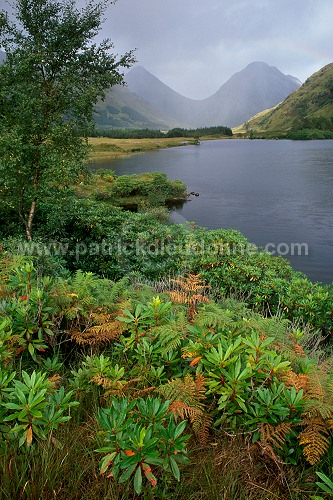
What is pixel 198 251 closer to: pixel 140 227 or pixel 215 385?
pixel 140 227

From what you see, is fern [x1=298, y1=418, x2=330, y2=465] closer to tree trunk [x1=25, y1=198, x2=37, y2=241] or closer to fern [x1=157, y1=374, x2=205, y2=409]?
fern [x1=157, y1=374, x2=205, y2=409]

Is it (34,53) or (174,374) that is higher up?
(34,53)

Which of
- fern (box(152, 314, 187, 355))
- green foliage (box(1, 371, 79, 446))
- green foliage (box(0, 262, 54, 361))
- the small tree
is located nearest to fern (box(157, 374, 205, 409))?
fern (box(152, 314, 187, 355))

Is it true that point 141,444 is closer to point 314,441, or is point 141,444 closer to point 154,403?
point 154,403

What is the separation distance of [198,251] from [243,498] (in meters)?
7.93

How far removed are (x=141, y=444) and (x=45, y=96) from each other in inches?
449

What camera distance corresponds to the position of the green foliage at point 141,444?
5.76 ft

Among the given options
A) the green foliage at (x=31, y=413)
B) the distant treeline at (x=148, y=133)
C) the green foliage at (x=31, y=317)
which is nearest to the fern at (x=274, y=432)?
the green foliage at (x=31, y=413)

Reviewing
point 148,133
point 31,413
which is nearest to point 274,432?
point 31,413

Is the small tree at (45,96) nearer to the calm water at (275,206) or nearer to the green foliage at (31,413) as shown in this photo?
the green foliage at (31,413)

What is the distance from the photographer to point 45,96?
34.9 ft

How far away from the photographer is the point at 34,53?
34.4ft

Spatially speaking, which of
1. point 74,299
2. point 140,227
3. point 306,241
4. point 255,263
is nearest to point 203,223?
point 306,241

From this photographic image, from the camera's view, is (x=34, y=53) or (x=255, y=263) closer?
(x=255, y=263)
